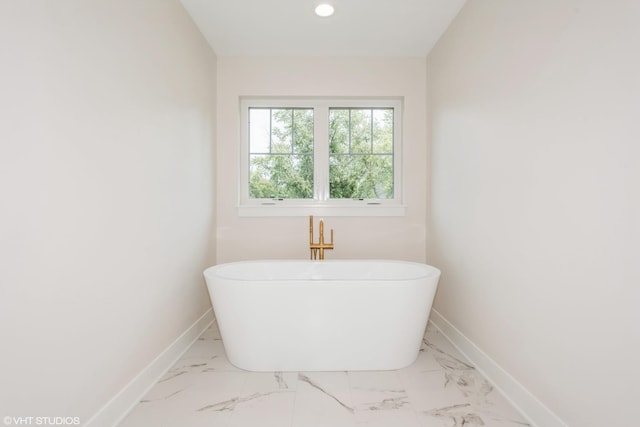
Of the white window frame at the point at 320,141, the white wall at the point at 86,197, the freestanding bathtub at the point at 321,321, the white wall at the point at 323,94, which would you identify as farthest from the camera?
the white window frame at the point at 320,141

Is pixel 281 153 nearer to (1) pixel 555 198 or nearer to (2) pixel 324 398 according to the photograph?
(2) pixel 324 398

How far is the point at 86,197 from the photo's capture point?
139 centimetres

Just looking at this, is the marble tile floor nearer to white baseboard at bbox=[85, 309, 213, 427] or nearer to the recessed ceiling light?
white baseboard at bbox=[85, 309, 213, 427]

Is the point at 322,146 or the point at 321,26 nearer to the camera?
the point at 321,26

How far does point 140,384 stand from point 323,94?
8.29 feet

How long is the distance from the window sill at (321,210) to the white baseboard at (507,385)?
1075mm

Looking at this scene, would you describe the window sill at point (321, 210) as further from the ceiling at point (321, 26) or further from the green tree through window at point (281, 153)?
the ceiling at point (321, 26)

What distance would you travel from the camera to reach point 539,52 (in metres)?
1.54

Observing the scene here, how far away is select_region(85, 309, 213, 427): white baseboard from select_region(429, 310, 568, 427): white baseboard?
186cm

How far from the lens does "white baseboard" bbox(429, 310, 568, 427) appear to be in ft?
4.96

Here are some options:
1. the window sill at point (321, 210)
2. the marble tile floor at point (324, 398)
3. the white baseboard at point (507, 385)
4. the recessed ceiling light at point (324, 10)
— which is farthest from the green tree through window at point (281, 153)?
the white baseboard at point (507, 385)

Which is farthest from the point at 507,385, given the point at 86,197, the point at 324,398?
the point at 86,197

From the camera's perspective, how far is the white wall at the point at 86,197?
43.0 inches

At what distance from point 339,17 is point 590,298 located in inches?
88.9
